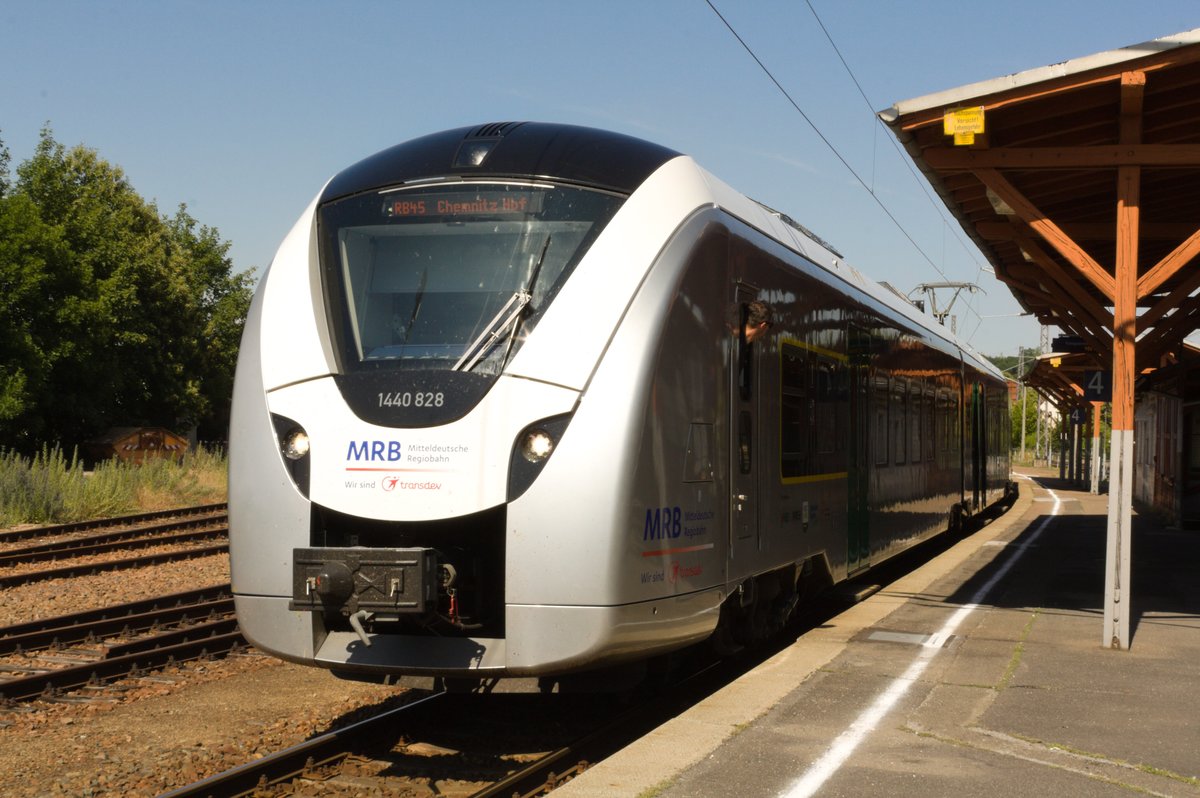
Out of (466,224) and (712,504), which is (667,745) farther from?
(466,224)

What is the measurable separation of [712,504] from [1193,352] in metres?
20.2

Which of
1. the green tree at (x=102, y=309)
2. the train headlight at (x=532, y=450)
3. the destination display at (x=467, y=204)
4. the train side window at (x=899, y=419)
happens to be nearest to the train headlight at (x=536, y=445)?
the train headlight at (x=532, y=450)

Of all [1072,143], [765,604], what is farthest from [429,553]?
[1072,143]

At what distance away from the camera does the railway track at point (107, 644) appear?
875cm

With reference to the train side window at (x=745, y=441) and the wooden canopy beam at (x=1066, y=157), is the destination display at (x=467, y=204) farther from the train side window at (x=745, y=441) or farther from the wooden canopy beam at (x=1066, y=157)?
the wooden canopy beam at (x=1066, y=157)

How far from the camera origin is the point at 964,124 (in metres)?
9.48

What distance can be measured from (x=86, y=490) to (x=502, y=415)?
19307mm

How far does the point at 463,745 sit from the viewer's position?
6992 mm

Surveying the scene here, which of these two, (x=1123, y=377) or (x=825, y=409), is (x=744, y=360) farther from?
(x=1123, y=377)

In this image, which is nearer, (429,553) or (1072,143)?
(429,553)

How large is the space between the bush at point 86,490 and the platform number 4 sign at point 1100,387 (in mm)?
16643

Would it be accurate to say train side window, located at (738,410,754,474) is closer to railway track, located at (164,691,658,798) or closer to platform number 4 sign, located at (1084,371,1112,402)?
railway track, located at (164,691,658,798)

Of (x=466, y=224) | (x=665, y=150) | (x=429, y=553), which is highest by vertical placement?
Result: (x=665, y=150)

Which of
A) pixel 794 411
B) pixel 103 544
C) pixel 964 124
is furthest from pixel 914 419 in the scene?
pixel 103 544
